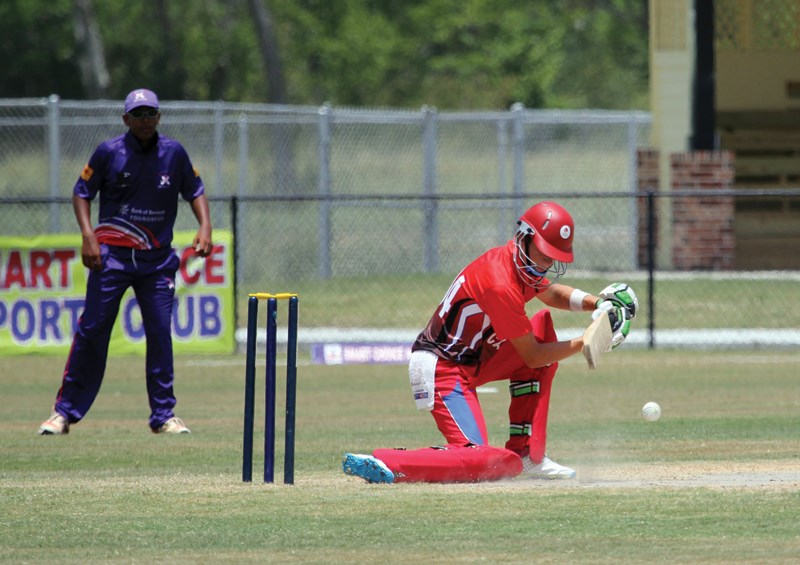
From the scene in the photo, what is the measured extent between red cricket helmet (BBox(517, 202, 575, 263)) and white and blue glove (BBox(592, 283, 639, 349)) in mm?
317

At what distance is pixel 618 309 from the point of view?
27.7ft

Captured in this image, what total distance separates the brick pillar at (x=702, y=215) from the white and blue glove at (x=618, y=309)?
1432 centimetres

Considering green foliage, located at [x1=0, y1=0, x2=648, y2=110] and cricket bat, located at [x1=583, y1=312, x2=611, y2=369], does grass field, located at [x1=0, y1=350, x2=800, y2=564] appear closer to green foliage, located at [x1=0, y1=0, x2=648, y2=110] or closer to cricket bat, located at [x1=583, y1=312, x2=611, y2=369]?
cricket bat, located at [x1=583, y1=312, x2=611, y2=369]

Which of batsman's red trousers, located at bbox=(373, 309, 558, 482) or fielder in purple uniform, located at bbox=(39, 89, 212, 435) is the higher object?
fielder in purple uniform, located at bbox=(39, 89, 212, 435)

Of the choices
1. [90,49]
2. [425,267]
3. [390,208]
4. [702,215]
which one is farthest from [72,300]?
[90,49]

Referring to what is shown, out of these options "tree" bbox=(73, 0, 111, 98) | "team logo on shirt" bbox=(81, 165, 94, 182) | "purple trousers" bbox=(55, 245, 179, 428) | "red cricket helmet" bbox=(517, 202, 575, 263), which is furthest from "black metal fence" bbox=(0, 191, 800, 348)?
"tree" bbox=(73, 0, 111, 98)

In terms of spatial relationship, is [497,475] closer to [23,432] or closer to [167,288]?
[167,288]

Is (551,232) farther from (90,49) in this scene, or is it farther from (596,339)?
(90,49)

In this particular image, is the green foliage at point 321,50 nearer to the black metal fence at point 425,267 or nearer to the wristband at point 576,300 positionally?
the black metal fence at point 425,267

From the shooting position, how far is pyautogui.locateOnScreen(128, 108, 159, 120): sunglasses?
35.0ft

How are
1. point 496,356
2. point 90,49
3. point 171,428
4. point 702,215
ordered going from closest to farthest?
1. point 496,356
2. point 171,428
3. point 702,215
4. point 90,49

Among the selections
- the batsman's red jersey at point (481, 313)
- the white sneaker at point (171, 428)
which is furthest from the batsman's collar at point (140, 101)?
the batsman's red jersey at point (481, 313)

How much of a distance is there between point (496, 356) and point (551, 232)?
814 mm

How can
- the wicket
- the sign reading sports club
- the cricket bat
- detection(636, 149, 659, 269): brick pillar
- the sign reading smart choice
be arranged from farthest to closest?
detection(636, 149, 659, 269): brick pillar
the sign reading sports club
the sign reading smart choice
the wicket
the cricket bat
